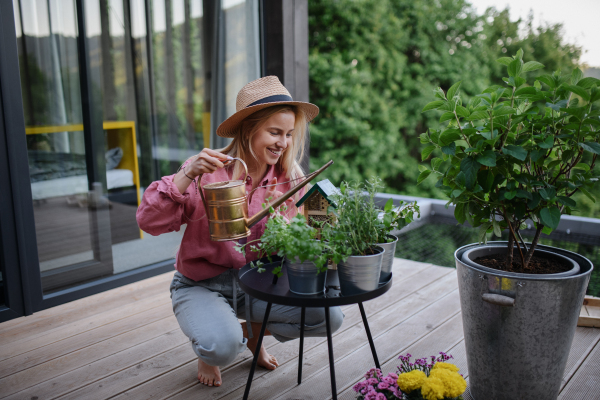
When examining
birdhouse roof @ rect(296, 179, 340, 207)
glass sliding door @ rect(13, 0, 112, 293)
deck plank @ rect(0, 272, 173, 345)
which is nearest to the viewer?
birdhouse roof @ rect(296, 179, 340, 207)

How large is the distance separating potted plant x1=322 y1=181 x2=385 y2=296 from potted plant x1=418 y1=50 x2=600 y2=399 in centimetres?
31

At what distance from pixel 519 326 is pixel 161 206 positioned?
1160 mm

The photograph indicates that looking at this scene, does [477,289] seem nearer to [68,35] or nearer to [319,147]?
[68,35]

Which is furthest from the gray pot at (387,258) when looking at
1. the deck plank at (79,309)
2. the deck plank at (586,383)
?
the deck plank at (79,309)

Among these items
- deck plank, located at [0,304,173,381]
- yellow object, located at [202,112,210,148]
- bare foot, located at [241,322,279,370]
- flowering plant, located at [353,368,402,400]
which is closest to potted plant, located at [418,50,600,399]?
flowering plant, located at [353,368,402,400]

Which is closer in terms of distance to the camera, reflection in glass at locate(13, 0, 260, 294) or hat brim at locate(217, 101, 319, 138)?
hat brim at locate(217, 101, 319, 138)

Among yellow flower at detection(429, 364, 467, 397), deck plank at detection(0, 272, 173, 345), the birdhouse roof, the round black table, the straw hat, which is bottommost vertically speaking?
deck plank at detection(0, 272, 173, 345)

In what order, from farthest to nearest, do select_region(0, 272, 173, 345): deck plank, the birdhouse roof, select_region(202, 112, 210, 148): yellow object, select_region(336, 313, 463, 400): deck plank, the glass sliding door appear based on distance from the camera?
select_region(202, 112, 210, 148): yellow object
the glass sliding door
select_region(0, 272, 173, 345): deck plank
select_region(336, 313, 463, 400): deck plank
the birdhouse roof

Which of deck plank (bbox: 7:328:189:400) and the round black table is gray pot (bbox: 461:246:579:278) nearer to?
the round black table

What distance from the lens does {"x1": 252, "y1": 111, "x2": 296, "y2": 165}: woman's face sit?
5.06ft

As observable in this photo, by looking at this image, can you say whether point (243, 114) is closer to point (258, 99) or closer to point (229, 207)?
point (258, 99)

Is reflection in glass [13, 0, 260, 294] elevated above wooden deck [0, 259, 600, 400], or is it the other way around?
reflection in glass [13, 0, 260, 294]

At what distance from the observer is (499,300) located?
1.32 metres

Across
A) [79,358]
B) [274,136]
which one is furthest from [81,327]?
[274,136]
